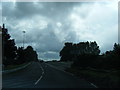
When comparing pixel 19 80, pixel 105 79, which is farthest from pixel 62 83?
pixel 19 80

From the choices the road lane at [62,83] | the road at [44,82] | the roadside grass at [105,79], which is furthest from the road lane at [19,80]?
the roadside grass at [105,79]

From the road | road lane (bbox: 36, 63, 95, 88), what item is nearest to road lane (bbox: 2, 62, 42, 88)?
the road

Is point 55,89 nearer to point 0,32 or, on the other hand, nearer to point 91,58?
point 91,58

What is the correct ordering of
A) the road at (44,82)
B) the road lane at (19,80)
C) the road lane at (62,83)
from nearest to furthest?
1. the road lane at (62,83)
2. the road at (44,82)
3. the road lane at (19,80)

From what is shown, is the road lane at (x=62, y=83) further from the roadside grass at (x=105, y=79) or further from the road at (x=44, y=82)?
the roadside grass at (x=105, y=79)

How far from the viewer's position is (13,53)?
81.8 metres

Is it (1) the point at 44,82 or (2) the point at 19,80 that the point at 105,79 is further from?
(2) the point at 19,80

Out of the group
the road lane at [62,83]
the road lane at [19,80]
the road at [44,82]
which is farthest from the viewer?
the road lane at [19,80]

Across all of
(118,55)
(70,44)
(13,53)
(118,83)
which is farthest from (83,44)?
(118,83)

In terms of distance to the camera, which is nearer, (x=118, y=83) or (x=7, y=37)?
(x=118, y=83)

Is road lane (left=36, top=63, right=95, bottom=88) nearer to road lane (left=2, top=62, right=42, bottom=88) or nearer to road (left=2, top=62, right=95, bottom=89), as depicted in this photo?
road (left=2, top=62, right=95, bottom=89)

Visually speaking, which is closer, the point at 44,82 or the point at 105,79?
the point at 44,82

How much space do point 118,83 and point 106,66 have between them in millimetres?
26411

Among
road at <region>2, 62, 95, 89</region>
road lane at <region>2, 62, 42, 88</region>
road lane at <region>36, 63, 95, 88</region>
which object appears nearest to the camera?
road lane at <region>36, 63, 95, 88</region>
